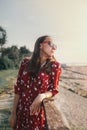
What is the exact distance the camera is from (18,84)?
400cm

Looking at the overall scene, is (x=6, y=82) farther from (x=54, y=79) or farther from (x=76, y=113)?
(x=54, y=79)

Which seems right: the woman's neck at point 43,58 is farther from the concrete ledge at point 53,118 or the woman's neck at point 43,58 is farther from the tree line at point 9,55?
the tree line at point 9,55

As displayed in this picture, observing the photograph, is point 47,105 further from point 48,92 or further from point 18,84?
point 18,84

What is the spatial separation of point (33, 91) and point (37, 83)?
8cm

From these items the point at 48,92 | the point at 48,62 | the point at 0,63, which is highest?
the point at 48,62

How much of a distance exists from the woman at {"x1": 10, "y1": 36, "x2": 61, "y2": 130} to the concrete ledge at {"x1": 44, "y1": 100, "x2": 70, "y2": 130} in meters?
0.14

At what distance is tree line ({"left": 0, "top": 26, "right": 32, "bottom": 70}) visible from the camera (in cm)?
6794

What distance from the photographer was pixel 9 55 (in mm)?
73188

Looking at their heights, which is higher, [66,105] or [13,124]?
[13,124]

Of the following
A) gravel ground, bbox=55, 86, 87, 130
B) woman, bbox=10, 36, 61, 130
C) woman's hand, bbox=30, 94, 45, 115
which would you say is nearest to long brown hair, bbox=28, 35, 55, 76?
woman, bbox=10, 36, 61, 130

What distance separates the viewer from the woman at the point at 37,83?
3.82 m

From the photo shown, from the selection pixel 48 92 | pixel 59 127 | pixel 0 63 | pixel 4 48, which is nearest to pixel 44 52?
pixel 48 92

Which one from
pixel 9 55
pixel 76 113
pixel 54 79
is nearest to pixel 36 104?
pixel 54 79

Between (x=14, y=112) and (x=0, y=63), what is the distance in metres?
63.6
